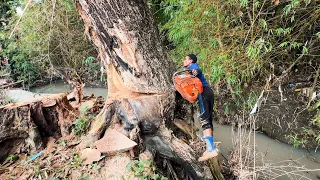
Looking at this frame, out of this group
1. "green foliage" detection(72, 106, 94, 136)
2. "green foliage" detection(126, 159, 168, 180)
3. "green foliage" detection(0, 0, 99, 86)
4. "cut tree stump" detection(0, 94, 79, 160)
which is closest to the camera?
"green foliage" detection(126, 159, 168, 180)

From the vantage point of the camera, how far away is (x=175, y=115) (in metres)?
2.16

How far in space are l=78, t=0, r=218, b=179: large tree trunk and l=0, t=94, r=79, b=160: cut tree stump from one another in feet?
1.38

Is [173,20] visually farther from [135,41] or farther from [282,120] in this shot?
[282,120]

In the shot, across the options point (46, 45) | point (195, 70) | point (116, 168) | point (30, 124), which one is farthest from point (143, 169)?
point (46, 45)

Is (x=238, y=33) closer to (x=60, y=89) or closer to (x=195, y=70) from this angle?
(x=195, y=70)

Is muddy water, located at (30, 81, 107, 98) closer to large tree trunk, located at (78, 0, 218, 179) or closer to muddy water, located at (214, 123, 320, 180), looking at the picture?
muddy water, located at (214, 123, 320, 180)

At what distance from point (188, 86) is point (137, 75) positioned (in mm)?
448

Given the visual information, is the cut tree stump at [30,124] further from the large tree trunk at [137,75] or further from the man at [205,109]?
the man at [205,109]

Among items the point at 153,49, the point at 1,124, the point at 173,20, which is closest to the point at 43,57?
the point at 173,20

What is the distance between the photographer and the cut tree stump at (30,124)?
1929mm

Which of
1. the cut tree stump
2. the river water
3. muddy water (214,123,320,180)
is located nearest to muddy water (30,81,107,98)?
the river water

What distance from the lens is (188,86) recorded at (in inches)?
75.5

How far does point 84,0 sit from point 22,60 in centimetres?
514

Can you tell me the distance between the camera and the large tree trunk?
182 cm
